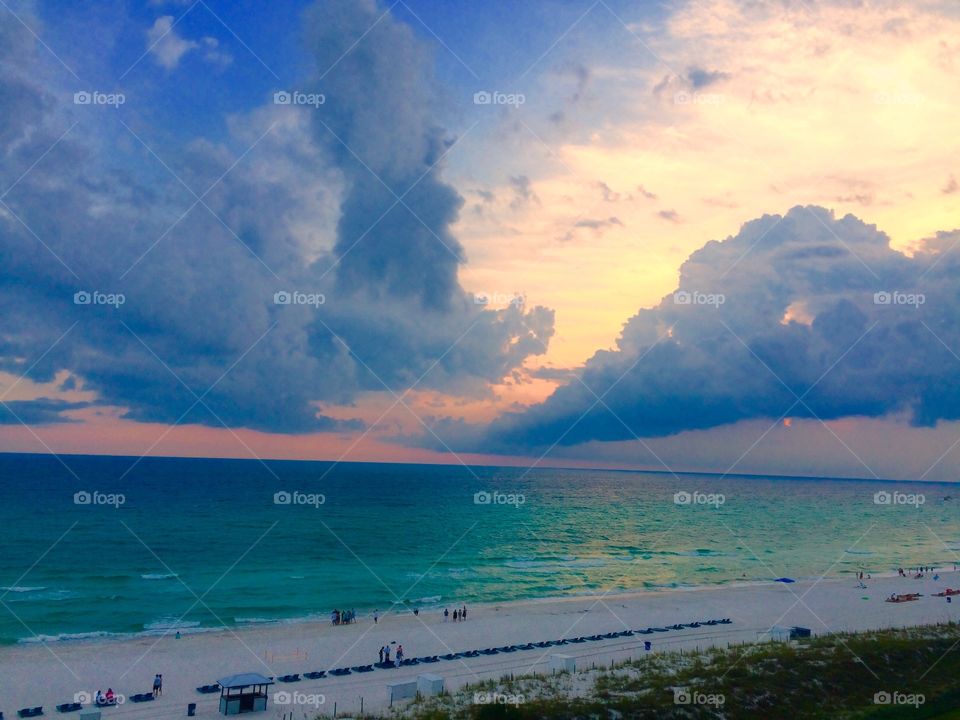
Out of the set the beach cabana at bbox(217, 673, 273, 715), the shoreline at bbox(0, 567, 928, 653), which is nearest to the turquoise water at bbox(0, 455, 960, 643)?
the shoreline at bbox(0, 567, 928, 653)

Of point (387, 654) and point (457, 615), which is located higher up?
point (457, 615)

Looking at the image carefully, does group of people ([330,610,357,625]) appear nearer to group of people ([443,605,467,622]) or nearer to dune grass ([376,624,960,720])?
group of people ([443,605,467,622])

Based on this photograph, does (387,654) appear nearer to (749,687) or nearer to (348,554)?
(749,687)

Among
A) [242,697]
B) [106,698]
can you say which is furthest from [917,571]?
[106,698]

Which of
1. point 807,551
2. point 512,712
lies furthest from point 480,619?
point 807,551

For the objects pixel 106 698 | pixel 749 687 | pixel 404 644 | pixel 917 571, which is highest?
pixel 917 571

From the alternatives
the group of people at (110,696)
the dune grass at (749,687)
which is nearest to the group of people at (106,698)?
the group of people at (110,696)
